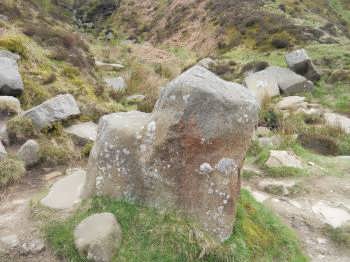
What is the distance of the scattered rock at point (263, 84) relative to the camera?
1561 centimetres

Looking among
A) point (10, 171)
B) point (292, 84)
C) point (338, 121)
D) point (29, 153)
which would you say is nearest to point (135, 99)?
point (29, 153)

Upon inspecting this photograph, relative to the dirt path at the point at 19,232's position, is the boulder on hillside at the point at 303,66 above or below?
below

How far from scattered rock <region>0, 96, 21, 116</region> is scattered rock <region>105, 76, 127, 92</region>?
5.27 meters

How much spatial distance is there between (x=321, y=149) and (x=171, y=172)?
22.2 ft

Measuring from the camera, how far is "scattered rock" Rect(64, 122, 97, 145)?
28.8 ft

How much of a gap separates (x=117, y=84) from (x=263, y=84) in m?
5.74

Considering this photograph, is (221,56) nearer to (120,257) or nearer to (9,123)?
(9,123)

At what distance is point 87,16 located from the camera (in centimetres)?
4294

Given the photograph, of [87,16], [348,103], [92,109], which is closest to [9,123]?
[92,109]

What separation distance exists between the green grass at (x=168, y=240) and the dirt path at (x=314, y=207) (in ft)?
2.03

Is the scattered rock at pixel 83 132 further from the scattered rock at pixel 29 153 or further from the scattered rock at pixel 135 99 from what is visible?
the scattered rock at pixel 135 99

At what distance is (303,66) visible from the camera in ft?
55.8

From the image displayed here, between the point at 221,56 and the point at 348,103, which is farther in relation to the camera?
the point at 221,56

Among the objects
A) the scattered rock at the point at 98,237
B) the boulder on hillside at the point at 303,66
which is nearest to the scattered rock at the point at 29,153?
the scattered rock at the point at 98,237
